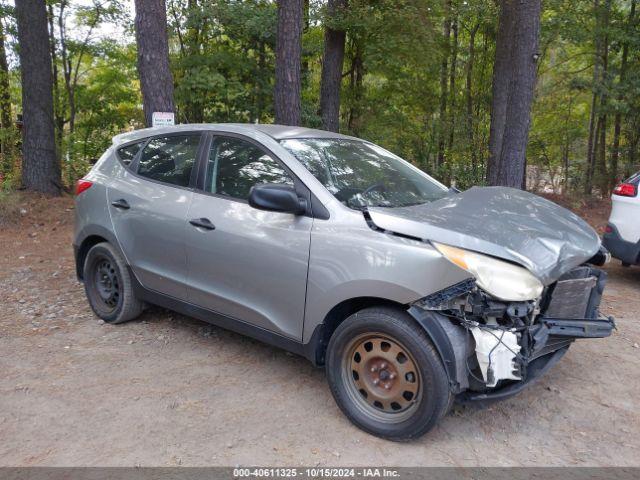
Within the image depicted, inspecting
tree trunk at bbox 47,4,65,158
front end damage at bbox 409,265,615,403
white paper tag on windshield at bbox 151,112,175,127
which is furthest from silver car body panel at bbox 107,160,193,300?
tree trunk at bbox 47,4,65,158

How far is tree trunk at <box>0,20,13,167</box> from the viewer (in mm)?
11530

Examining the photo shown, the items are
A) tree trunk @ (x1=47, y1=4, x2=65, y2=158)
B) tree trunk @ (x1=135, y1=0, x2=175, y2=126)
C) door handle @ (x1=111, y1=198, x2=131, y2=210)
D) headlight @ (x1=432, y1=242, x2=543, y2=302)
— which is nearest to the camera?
headlight @ (x1=432, y1=242, x2=543, y2=302)

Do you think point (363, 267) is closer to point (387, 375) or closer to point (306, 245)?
point (306, 245)

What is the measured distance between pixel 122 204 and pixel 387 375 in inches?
108

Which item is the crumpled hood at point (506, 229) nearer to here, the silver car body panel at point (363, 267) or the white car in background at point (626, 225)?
the silver car body panel at point (363, 267)

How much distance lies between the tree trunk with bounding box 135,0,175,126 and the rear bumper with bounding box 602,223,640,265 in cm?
620

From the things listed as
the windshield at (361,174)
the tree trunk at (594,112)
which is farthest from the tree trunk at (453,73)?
the windshield at (361,174)

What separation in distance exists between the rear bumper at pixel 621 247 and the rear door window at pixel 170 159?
478 cm

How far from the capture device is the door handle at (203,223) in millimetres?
3949

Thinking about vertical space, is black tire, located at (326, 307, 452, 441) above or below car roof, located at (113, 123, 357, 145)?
below

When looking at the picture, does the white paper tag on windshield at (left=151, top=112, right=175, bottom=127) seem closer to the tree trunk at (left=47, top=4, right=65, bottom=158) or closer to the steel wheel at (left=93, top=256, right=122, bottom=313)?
the steel wheel at (left=93, top=256, right=122, bottom=313)

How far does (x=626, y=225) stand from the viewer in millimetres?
6066

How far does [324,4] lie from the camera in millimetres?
12781

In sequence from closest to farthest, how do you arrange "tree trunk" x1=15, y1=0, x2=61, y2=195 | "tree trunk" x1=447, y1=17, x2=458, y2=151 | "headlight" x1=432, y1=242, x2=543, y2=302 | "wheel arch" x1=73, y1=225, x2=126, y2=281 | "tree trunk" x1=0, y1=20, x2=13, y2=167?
"headlight" x1=432, y1=242, x2=543, y2=302
"wheel arch" x1=73, y1=225, x2=126, y2=281
"tree trunk" x1=15, y1=0, x2=61, y2=195
"tree trunk" x1=0, y1=20, x2=13, y2=167
"tree trunk" x1=447, y1=17, x2=458, y2=151
